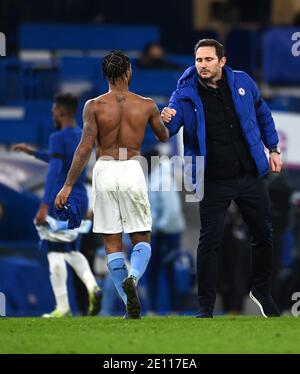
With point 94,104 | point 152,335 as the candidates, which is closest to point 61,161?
point 94,104

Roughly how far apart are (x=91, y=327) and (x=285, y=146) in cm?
1028

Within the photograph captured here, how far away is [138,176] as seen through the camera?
→ 11.8 metres

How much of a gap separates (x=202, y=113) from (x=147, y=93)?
1000 centimetres

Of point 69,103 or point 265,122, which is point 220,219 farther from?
point 69,103

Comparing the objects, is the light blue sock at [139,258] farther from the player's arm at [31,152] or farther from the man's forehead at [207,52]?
the player's arm at [31,152]

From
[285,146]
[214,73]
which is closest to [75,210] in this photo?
[214,73]

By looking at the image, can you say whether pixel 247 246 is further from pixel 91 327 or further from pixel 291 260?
pixel 91 327

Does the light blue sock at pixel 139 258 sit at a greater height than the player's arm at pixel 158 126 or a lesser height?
lesser

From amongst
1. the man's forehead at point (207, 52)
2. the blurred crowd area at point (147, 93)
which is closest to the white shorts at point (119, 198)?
the man's forehead at point (207, 52)

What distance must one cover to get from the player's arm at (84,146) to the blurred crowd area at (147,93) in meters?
3.93

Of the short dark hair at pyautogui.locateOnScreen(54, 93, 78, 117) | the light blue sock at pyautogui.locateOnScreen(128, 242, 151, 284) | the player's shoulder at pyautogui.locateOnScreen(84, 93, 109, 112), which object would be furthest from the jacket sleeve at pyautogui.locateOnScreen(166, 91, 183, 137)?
the short dark hair at pyautogui.locateOnScreen(54, 93, 78, 117)

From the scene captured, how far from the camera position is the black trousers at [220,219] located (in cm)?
1197

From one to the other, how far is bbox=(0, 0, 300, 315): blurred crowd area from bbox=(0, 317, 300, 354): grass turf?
4.11m

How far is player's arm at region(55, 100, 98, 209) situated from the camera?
11648mm
